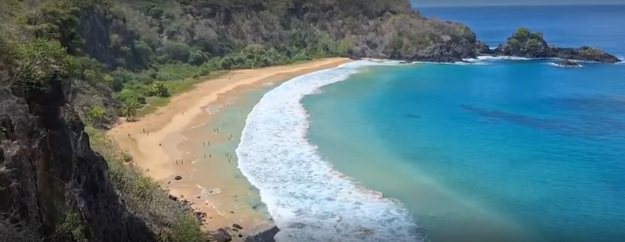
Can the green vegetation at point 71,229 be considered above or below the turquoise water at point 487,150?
above

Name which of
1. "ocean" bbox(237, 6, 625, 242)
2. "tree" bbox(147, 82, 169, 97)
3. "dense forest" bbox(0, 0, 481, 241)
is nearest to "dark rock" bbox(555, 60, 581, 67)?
"dense forest" bbox(0, 0, 481, 241)

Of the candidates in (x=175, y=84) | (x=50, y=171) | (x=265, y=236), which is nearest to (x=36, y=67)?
(x=50, y=171)

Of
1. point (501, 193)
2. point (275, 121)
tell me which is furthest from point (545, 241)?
point (275, 121)

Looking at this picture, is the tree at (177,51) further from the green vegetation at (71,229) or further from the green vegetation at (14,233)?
the green vegetation at (14,233)

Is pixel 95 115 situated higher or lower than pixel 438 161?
higher

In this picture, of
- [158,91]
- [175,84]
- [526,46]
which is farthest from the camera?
[526,46]

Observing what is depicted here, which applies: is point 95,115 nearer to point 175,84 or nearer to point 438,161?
point 438,161

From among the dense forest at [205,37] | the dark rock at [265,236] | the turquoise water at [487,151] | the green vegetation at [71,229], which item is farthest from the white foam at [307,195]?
the dense forest at [205,37]

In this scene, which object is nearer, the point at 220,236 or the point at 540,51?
the point at 220,236

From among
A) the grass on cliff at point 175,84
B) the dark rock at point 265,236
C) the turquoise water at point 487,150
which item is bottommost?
the turquoise water at point 487,150
